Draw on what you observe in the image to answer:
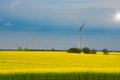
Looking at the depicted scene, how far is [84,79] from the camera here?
3619 cm

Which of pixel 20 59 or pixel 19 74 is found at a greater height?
pixel 20 59

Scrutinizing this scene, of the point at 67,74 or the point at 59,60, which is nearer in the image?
the point at 67,74

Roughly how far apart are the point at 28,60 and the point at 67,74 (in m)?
21.5

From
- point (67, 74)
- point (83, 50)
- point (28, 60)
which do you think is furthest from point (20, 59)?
point (83, 50)

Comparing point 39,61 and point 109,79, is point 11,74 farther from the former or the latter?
point 39,61

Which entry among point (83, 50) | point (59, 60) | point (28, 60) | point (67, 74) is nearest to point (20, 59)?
point (28, 60)

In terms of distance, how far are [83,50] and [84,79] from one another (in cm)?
5340

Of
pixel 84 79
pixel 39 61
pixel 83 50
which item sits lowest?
pixel 84 79

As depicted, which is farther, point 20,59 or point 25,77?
point 20,59

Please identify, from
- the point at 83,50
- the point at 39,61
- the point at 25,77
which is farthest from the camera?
the point at 83,50

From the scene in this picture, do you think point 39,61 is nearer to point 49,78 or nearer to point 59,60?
point 59,60

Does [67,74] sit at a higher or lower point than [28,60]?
lower

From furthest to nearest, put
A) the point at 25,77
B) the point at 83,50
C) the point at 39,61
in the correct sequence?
1. the point at 83,50
2. the point at 39,61
3. the point at 25,77

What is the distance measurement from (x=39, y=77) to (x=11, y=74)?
251 cm
